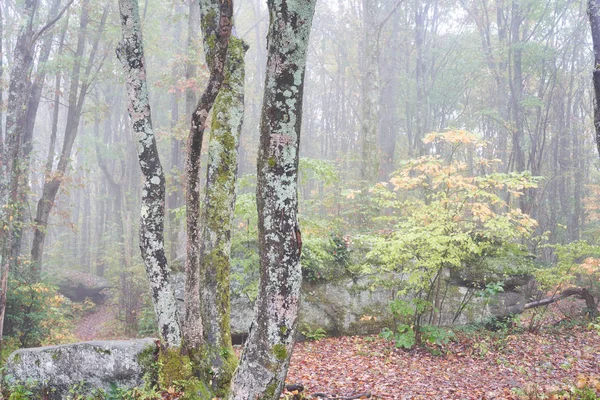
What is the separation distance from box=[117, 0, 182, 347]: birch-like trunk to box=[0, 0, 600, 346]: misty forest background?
251 cm

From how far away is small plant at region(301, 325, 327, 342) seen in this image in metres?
9.12

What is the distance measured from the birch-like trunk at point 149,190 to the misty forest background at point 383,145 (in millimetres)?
2515

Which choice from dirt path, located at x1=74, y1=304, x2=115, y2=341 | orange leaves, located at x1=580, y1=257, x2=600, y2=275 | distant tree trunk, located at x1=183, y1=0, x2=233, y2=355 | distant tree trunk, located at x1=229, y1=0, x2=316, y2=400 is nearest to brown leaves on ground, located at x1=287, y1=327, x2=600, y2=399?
orange leaves, located at x1=580, y1=257, x2=600, y2=275

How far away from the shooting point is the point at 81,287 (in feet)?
62.9

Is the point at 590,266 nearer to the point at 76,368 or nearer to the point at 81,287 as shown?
the point at 76,368

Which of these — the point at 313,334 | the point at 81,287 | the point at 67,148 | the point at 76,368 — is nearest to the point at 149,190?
the point at 76,368

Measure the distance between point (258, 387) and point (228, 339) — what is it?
64.9 inches

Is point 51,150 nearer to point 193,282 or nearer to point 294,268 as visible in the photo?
point 193,282

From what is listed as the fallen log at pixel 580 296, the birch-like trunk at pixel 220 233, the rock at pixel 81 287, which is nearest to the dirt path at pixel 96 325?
the rock at pixel 81 287

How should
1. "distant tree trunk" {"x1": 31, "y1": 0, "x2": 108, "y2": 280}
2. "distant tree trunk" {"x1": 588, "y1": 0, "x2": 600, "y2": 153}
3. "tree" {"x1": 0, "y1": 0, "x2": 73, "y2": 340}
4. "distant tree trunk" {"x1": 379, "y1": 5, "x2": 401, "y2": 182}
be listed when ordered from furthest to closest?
"distant tree trunk" {"x1": 379, "y1": 5, "x2": 401, "y2": 182}
"distant tree trunk" {"x1": 31, "y1": 0, "x2": 108, "y2": 280}
"tree" {"x1": 0, "y1": 0, "x2": 73, "y2": 340}
"distant tree trunk" {"x1": 588, "y1": 0, "x2": 600, "y2": 153}

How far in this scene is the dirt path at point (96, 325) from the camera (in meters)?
13.7

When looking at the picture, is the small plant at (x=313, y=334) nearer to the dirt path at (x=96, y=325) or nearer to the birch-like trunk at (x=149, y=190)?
the birch-like trunk at (x=149, y=190)

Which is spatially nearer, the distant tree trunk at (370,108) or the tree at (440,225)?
the tree at (440,225)

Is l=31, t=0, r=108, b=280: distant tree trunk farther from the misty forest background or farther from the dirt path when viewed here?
the dirt path
